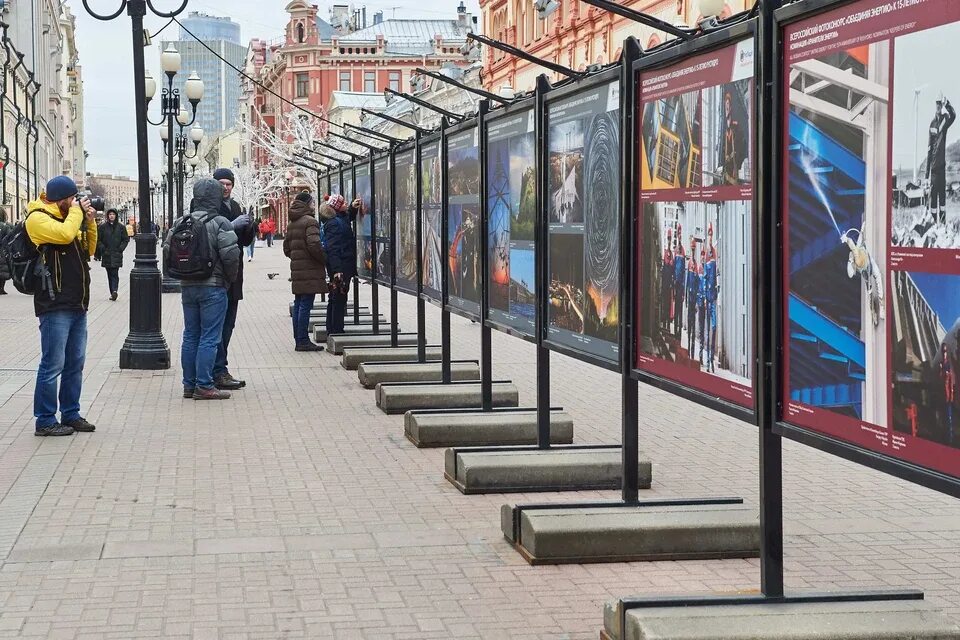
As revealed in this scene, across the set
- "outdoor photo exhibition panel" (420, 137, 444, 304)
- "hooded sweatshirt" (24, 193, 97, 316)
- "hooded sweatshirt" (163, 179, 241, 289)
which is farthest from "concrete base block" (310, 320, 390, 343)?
"hooded sweatshirt" (24, 193, 97, 316)

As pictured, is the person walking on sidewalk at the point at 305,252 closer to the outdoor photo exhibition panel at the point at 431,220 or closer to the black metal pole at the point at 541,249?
the outdoor photo exhibition panel at the point at 431,220

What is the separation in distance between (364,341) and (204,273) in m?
4.01

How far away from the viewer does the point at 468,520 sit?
24.0 feet

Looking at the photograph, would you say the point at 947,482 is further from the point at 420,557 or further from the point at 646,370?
the point at 420,557

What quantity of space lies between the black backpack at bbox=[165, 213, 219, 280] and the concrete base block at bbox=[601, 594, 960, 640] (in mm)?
7779

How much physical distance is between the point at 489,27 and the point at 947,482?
63728mm

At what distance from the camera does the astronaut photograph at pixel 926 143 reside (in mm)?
3783

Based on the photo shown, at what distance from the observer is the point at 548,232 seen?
7.68m

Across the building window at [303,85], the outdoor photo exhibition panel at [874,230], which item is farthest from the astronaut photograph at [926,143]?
the building window at [303,85]

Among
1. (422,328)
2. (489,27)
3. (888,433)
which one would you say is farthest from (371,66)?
(888,433)

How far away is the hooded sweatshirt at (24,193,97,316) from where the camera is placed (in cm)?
998

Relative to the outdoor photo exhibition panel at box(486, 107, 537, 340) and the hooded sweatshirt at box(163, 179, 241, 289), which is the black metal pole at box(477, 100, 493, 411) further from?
the hooded sweatshirt at box(163, 179, 241, 289)

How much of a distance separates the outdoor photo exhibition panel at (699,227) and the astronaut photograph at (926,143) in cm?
92

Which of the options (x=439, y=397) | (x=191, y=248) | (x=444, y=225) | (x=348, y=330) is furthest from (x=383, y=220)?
(x=444, y=225)
